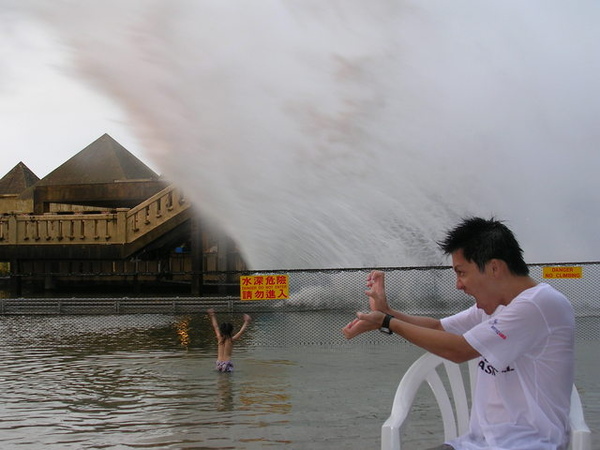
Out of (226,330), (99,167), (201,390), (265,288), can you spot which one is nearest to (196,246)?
(265,288)

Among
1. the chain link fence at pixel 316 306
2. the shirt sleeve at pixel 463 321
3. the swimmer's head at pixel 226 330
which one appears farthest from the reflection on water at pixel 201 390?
the shirt sleeve at pixel 463 321

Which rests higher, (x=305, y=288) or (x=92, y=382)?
(x=305, y=288)

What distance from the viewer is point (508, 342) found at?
10.0 ft

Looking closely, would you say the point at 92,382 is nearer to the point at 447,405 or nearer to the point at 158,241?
the point at 447,405

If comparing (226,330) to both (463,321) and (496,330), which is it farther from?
(496,330)

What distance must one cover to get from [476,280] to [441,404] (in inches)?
35.1

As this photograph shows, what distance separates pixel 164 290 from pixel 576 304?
24707 mm

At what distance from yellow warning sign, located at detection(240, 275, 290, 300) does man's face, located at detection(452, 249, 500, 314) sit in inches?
330

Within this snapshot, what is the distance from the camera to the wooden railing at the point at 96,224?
1209 inches

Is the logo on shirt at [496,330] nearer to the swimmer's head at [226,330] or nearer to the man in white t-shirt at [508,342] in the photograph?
the man in white t-shirt at [508,342]

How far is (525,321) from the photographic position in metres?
3.06

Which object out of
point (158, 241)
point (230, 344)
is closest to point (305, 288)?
point (230, 344)

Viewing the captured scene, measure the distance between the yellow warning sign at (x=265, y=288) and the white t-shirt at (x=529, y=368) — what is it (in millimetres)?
8477

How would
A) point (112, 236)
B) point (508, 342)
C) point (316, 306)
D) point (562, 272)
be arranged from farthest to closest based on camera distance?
point (112, 236) → point (316, 306) → point (562, 272) → point (508, 342)
